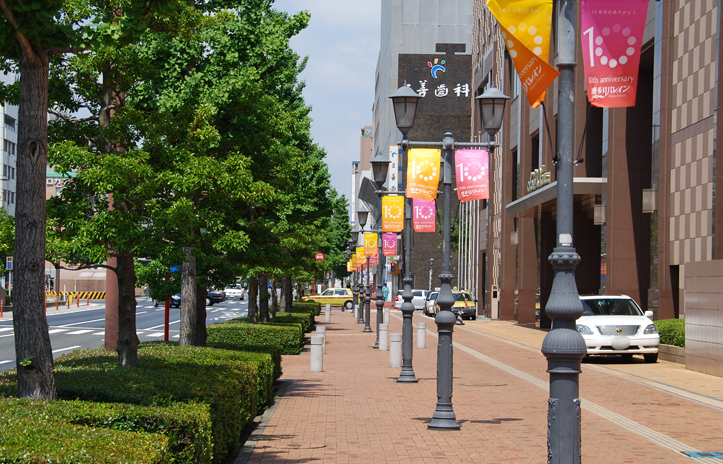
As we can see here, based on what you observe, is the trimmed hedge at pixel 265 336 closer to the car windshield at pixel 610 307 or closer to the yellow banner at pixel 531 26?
the car windshield at pixel 610 307

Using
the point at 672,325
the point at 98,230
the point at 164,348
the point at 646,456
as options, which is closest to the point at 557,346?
the point at 646,456

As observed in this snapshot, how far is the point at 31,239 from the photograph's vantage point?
7574 millimetres

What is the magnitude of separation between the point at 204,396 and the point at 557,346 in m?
3.40

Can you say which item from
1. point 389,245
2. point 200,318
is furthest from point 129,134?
point 389,245

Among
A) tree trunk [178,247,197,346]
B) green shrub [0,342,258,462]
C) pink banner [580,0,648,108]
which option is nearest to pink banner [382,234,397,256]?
tree trunk [178,247,197,346]

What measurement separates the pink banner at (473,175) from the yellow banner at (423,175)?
1457 millimetres

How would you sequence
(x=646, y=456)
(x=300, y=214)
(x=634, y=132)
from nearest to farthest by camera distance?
(x=646, y=456) → (x=634, y=132) → (x=300, y=214)

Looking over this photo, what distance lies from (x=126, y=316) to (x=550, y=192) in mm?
25304

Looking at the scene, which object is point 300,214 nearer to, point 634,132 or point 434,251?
point 634,132

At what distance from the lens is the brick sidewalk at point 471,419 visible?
9680 millimetres

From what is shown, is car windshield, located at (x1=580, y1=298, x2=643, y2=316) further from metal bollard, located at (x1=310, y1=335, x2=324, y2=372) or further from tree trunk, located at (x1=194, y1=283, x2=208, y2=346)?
tree trunk, located at (x1=194, y1=283, x2=208, y2=346)

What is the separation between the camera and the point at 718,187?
22.6m

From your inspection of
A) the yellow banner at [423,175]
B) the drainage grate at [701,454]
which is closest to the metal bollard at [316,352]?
the yellow banner at [423,175]

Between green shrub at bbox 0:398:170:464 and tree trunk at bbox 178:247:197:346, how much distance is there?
9.37 meters
